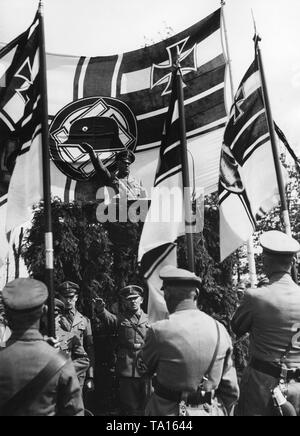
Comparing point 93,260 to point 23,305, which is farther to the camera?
point 93,260

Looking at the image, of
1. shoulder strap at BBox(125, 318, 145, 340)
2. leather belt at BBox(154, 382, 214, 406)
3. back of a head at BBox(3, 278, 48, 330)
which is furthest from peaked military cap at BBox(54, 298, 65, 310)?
back of a head at BBox(3, 278, 48, 330)

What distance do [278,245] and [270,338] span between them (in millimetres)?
690

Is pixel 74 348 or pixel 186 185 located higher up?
pixel 186 185

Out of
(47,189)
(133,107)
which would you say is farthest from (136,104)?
(47,189)

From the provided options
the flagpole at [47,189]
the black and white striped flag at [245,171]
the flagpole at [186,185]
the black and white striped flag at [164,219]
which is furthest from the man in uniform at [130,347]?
the flagpole at [47,189]

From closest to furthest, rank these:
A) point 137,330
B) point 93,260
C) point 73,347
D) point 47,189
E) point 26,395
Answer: point 26,395, point 47,189, point 73,347, point 137,330, point 93,260

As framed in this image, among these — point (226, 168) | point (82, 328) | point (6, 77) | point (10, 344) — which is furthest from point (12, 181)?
point (10, 344)

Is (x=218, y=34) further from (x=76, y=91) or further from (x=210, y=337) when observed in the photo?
(x=210, y=337)

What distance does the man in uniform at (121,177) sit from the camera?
250 inches

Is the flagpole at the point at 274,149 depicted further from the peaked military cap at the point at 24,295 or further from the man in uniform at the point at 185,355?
the peaked military cap at the point at 24,295

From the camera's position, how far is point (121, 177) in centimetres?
656

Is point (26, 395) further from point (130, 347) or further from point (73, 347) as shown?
point (130, 347)

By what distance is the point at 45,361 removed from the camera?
8.80ft

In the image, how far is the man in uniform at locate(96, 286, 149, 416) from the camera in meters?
5.95
